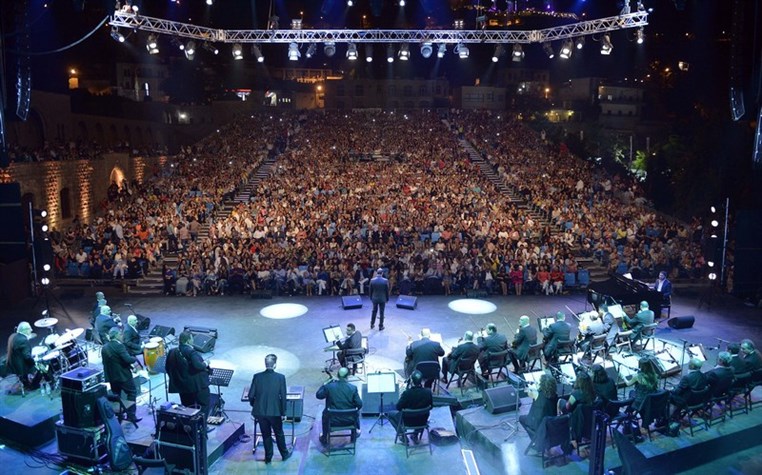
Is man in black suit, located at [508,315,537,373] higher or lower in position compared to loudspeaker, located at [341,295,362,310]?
higher

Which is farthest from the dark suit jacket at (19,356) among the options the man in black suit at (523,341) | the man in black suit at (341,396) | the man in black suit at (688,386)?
the man in black suit at (688,386)

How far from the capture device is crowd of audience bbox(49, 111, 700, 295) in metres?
16.6

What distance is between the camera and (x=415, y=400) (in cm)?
768

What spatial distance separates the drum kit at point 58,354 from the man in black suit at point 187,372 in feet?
9.08

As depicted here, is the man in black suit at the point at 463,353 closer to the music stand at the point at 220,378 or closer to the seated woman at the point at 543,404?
the seated woman at the point at 543,404

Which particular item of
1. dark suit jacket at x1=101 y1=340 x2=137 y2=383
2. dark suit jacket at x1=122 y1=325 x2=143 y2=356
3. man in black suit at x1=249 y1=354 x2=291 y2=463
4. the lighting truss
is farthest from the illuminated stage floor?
the lighting truss

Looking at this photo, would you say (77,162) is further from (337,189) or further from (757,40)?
(757,40)

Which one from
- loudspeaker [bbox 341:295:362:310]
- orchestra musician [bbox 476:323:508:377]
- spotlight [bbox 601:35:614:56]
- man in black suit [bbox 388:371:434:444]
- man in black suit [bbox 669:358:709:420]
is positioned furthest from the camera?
spotlight [bbox 601:35:614:56]

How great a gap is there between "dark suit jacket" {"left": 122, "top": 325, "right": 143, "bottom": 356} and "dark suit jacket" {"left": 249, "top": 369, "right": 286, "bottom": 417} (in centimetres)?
333

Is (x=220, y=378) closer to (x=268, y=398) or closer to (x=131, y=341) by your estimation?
(x=268, y=398)

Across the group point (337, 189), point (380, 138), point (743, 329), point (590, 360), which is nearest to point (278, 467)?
point (590, 360)

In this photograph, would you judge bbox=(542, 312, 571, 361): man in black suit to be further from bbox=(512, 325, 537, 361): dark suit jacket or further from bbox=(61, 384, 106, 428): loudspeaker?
bbox=(61, 384, 106, 428): loudspeaker

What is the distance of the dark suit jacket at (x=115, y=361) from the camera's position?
27.6 feet

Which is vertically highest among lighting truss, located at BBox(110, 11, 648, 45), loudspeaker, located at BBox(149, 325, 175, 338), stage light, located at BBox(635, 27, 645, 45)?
lighting truss, located at BBox(110, 11, 648, 45)
